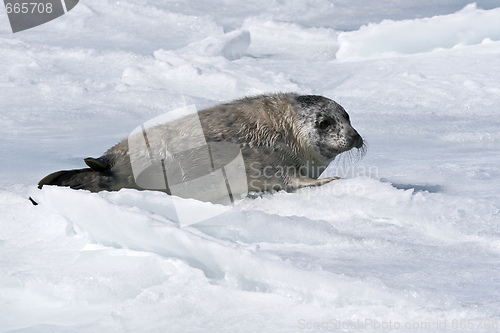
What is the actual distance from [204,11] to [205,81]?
6.68m

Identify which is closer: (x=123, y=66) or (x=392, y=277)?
(x=392, y=277)

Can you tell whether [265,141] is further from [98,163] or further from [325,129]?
[98,163]

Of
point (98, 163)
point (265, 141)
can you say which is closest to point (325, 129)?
point (265, 141)

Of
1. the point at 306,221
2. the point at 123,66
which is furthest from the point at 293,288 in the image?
the point at 123,66

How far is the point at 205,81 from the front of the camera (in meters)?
7.88

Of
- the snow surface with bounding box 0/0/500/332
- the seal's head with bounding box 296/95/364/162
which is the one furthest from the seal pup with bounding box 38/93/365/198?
the snow surface with bounding box 0/0/500/332

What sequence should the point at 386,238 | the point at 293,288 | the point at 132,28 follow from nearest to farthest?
1. the point at 293,288
2. the point at 386,238
3. the point at 132,28

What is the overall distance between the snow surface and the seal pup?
0.27m

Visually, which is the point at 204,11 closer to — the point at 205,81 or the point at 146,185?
→ the point at 205,81

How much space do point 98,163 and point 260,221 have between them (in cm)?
122

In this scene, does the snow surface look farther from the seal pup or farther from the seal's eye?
the seal's eye

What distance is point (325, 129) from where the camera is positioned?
387 cm

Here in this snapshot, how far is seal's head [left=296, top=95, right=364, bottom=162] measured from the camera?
12.6 ft

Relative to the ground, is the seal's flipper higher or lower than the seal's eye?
higher
